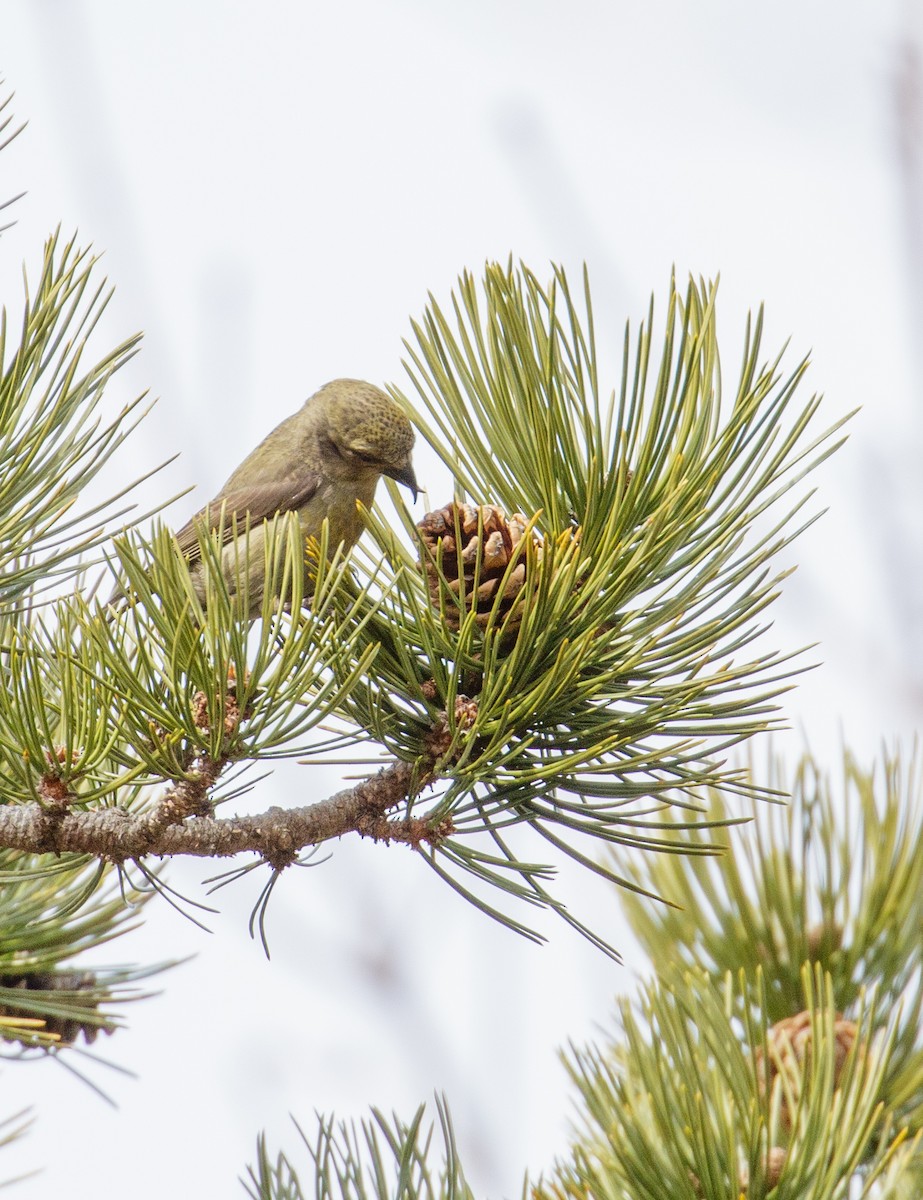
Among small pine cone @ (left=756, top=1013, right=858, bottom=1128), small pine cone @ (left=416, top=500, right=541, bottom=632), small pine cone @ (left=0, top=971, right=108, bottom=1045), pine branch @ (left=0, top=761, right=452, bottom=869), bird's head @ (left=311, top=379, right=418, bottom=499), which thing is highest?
bird's head @ (left=311, top=379, right=418, bottom=499)

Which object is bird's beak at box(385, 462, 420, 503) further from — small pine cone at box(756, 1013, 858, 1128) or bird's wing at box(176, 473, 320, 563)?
small pine cone at box(756, 1013, 858, 1128)

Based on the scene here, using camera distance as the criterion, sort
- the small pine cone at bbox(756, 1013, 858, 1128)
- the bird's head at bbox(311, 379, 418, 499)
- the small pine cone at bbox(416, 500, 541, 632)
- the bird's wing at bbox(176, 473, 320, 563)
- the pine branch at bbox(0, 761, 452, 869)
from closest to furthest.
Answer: the pine branch at bbox(0, 761, 452, 869), the small pine cone at bbox(416, 500, 541, 632), the small pine cone at bbox(756, 1013, 858, 1128), the bird's head at bbox(311, 379, 418, 499), the bird's wing at bbox(176, 473, 320, 563)

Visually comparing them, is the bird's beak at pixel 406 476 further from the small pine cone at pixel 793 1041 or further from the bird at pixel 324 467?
the small pine cone at pixel 793 1041

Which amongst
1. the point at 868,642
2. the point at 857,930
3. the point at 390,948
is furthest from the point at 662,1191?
the point at 390,948

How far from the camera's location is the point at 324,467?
13.5 ft

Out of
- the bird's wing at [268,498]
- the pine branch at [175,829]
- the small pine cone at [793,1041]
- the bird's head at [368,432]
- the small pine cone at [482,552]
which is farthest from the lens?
the bird's wing at [268,498]

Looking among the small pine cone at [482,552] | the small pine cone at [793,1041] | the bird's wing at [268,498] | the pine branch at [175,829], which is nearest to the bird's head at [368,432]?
the bird's wing at [268,498]

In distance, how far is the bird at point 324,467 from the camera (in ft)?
12.1

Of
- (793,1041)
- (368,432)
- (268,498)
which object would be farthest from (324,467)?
(793,1041)

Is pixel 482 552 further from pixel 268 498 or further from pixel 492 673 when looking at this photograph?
pixel 268 498

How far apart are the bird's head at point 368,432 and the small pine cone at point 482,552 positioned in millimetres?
1628

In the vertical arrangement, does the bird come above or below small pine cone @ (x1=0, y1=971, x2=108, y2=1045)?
above

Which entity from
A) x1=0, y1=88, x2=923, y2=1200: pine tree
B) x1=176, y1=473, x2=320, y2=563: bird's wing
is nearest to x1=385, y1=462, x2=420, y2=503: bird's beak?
x1=176, y1=473, x2=320, y2=563: bird's wing

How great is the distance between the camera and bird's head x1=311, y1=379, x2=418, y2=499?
3.63 meters
